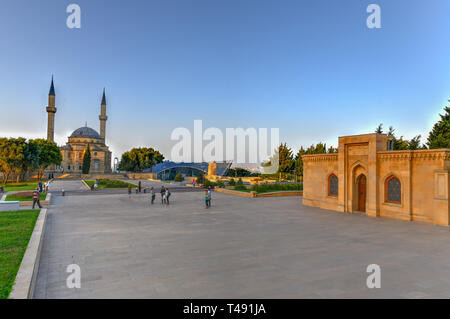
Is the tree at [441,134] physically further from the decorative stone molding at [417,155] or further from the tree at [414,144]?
the decorative stone molding at [417,155]

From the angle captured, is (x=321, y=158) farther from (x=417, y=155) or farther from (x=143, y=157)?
(x=143, y=157)

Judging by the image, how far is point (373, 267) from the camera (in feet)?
24.3

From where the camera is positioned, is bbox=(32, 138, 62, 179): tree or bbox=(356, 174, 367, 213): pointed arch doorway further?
bbox=(32, 138, 62, 179): tree

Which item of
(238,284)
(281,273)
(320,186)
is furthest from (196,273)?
(320,186)

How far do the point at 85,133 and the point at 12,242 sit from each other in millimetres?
90026

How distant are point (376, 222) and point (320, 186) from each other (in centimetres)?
602

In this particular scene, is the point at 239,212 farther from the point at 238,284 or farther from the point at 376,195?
the point at 238,284

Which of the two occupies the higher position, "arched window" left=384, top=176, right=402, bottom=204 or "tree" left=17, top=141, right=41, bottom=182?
"tree" left=17, top=141, right=41, bottom=182

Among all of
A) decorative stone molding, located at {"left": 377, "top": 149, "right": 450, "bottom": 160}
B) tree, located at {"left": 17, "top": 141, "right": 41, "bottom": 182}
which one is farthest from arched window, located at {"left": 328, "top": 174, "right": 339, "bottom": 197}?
tree, located at {"left": 17, "top": 141, "right": 41, "bottom": 182}

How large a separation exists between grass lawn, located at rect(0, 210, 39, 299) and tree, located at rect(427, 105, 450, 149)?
40566 millimetres

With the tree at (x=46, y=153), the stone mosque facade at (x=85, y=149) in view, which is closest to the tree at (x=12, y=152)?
the tree at (x=46, y=153)

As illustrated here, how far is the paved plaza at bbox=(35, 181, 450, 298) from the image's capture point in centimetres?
600

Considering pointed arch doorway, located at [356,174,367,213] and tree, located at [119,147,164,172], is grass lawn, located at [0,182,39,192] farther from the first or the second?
tree, located at [119,147,164,172]

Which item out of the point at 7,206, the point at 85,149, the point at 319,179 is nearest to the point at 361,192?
the point at 319,179
